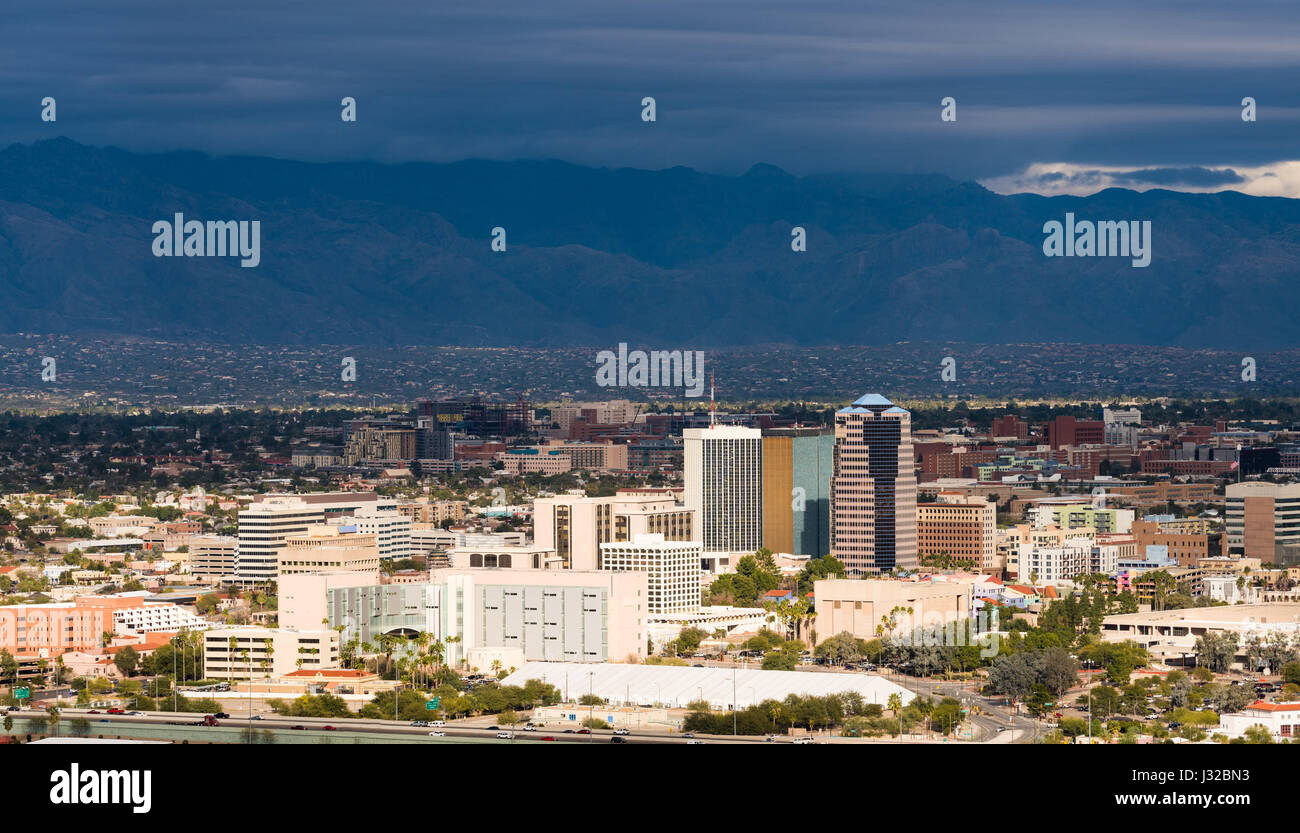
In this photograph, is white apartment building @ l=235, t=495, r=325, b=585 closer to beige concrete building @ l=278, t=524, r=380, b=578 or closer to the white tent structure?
beige concrete building @ l=278, t=524, r=380, b=578

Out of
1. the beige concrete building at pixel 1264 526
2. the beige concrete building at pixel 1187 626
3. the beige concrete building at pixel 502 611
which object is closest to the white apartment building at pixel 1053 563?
the beige concrete building at pixel 1264 526

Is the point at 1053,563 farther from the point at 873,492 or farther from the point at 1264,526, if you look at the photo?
the point at 1264,526

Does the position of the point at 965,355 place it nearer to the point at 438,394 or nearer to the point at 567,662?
the point at 438,394

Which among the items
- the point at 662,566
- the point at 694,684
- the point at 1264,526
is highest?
the point at 1264,526

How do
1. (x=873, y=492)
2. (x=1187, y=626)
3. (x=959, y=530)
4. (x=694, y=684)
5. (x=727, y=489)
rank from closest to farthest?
(x=694, y=684), (x=1187, y=626), (x=873, y=492), (x=727, y=489), (x=959, y=530)

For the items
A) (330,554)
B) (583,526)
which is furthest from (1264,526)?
(330,554)
